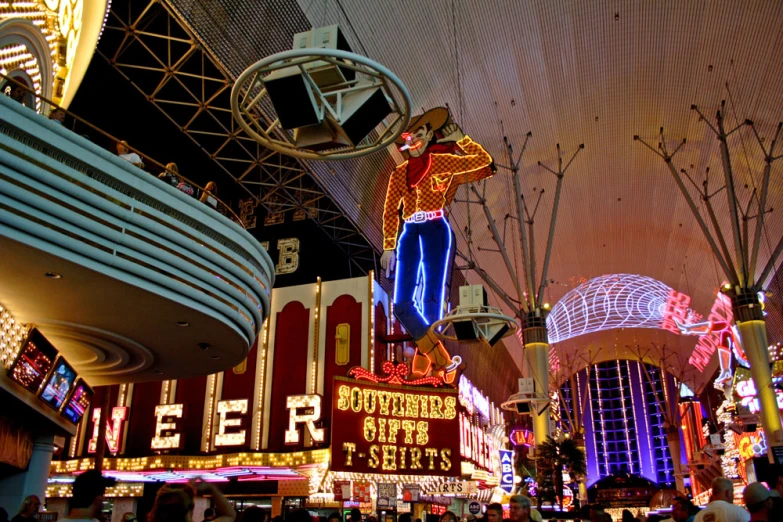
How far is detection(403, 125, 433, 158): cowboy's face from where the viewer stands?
18.4 meters

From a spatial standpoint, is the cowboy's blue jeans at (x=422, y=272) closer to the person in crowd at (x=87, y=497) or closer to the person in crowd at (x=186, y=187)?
the person in crowd at (x=186, y=187)

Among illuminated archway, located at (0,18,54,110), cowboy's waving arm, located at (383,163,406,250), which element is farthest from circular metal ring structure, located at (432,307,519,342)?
illuminated archway, located at (0,18,54,110)

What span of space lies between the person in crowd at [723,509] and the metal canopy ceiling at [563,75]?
15.0m

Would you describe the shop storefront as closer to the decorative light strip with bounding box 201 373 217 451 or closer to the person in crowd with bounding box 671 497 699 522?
the decorative light strip with bounding box 201 373 217 451

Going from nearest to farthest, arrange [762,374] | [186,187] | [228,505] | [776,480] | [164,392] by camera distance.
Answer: [228,505], [776,480], [186,187], [762,374], [164,392]

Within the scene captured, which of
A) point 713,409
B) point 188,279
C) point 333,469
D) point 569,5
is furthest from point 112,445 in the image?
point 713,409

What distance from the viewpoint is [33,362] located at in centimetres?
1155

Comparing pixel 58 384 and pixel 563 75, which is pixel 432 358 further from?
pixel 58 384

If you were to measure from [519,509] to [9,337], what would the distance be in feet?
30.5

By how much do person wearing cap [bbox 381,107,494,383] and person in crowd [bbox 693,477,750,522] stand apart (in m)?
11.2

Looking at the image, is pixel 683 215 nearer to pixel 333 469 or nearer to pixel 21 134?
pixel 333 469

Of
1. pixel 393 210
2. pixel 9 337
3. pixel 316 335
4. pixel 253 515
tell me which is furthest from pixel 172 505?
pixel 316 335

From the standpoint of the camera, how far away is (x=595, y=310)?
37.9 meters

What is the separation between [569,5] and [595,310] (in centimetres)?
2140
